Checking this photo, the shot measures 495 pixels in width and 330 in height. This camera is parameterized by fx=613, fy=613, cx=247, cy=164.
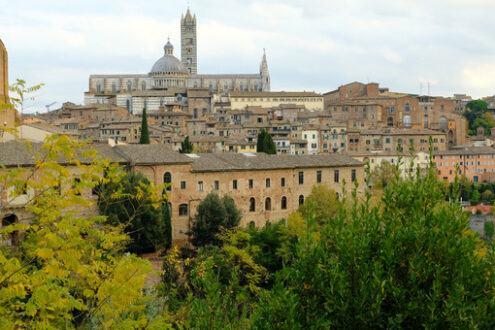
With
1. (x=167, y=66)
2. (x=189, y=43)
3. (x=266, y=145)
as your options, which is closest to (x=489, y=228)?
(x=266, y=145)

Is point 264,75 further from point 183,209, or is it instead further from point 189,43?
point 183,209

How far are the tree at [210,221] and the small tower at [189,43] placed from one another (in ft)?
342

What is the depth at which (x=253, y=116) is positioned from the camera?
6956cm

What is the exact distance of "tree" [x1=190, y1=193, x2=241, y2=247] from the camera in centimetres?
2630

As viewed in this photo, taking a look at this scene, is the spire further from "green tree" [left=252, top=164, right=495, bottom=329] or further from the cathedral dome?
"green tree" [left=252, top=164, right=495, bottom=329]

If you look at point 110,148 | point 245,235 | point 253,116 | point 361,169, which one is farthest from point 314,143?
point 245,235

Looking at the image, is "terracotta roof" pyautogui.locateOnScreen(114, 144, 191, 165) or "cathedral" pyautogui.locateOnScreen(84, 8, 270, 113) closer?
"terracotta roof" pyautogui.locateOnScreen(114, 144, 191, 165)

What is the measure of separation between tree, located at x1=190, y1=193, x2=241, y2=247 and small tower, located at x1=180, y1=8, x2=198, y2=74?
104 metres

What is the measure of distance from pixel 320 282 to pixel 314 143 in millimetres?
56519

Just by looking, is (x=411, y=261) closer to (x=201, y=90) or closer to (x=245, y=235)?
(x=245, y=235)

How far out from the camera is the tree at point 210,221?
26.3 meters

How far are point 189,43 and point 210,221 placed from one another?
106m

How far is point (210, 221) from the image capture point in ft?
86.6

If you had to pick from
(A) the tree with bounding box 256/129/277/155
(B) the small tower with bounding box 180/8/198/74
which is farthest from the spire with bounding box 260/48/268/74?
(A) the tree with bounding box 256/129/277/155
